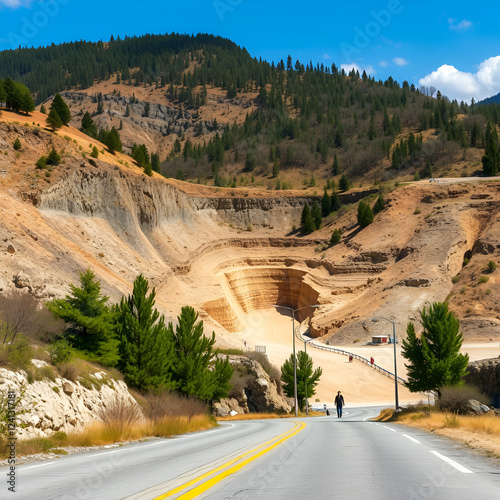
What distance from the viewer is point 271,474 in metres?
8.55

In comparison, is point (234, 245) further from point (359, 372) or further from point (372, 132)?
point (372, 132)

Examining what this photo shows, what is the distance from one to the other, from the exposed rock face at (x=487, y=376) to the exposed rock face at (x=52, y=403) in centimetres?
2058

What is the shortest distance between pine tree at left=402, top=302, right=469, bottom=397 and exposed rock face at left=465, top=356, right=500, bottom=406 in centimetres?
49

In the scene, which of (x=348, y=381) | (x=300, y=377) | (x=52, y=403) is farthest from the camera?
(x=348, y=381)

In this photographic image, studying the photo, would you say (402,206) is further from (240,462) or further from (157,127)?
(157,127)

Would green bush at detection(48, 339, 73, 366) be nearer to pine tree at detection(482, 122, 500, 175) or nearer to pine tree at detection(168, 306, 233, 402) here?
pine tree at detection(168, 306, 233, 402)

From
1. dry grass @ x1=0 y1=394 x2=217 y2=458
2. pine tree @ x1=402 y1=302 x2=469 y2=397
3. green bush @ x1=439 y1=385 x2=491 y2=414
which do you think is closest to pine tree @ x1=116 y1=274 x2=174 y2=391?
dry grass @ x1=0 y1=394 x2=217 y2=458

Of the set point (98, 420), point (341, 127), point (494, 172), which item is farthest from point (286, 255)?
point (98, 420)

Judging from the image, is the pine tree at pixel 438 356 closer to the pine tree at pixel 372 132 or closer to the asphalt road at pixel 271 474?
the asphalt road at pixel 271 474

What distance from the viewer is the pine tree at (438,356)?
107 ft

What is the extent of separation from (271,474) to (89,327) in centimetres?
1803

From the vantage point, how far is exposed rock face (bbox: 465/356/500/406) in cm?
3015

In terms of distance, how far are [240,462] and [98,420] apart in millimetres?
9901

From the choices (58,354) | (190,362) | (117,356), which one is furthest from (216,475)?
(190,362)
